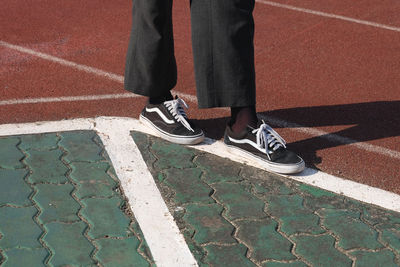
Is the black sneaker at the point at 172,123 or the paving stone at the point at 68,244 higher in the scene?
the black sneaker at the point at 172,123

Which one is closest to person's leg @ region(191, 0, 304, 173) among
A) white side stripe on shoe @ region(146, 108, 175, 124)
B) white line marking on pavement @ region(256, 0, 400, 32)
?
white side stripe on shoe @ region(146, 108, 175, 124)

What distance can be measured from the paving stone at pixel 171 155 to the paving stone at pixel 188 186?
0.07m

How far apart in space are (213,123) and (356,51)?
6.64 ft

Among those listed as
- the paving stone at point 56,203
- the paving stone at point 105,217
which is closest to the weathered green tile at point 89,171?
the paving stone at point 56,203

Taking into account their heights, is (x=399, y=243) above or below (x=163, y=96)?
below

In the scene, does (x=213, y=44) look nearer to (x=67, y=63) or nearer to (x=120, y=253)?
(x=120, y=253)

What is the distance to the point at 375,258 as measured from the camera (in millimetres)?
3258

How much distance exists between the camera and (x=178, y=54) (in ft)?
19.2

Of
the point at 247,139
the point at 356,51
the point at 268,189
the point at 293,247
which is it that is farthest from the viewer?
the point at 356,51

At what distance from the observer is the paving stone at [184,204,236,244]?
11.0ft

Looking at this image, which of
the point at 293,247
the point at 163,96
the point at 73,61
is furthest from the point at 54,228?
the point at 73,61

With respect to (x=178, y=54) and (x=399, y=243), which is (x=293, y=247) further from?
(x=178, y=54)

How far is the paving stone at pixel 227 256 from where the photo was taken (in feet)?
10.4

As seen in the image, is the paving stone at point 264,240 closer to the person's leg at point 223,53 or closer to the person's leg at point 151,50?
the person's leg at point 223,53
